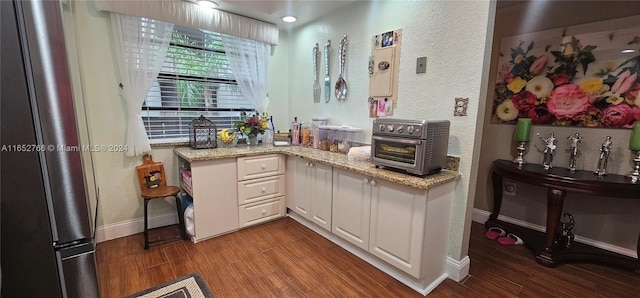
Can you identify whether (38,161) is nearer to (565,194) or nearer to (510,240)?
(565,194)

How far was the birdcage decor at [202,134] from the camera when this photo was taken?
2598 millimetres

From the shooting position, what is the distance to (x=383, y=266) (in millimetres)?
2051

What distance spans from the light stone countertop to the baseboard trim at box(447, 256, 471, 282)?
64cm

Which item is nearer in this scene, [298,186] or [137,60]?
[137,60]

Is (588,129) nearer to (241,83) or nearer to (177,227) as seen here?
(241,83)

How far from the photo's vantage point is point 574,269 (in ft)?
6.84

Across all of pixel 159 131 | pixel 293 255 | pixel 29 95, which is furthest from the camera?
pixel 159 131

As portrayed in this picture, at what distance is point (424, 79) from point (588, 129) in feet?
5.10

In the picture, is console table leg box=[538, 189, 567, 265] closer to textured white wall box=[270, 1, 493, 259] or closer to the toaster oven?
textured white wall box=[270, 1, 493, 259]

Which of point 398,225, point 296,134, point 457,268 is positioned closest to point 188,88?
point 296,134

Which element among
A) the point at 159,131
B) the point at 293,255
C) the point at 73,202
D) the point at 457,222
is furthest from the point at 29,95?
the point at 159,131

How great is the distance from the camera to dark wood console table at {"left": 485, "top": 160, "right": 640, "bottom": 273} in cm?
193

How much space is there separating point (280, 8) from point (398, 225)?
2.21 meters

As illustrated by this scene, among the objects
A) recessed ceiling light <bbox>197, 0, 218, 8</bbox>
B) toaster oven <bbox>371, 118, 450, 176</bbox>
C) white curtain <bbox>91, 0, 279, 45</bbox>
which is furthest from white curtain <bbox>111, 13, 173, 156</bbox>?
toaster oven <bbox>371, 118, 450, 176</bbox>
